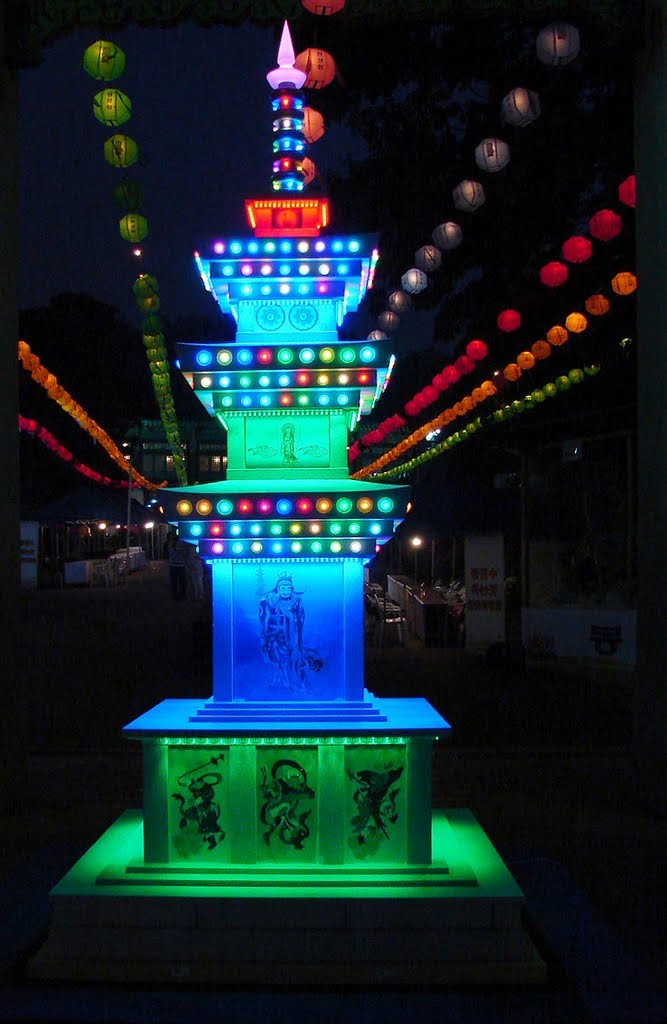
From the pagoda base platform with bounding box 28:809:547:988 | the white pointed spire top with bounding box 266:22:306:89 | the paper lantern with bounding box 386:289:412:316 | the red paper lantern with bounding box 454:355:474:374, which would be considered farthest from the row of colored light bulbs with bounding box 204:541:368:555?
the red paper lantern with bounding box 454:355:474:374

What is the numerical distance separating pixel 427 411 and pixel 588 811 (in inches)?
1143

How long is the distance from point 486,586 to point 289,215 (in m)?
10.9

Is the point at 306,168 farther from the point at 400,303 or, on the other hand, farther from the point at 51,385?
the point at 51,385

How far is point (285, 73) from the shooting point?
635 cm

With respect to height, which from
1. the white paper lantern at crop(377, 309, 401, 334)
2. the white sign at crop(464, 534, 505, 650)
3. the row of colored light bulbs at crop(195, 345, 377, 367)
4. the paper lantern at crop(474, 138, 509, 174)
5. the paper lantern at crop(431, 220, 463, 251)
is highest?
the paper lantern at crop(474, 138, 509, 174)

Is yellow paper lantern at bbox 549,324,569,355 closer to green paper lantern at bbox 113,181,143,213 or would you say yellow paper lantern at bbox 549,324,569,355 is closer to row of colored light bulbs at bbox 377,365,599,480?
row of colored light bulbs at bbox 377,365,599,480

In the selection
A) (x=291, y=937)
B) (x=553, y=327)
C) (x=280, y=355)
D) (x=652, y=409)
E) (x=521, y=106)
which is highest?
(x=521, y=106)

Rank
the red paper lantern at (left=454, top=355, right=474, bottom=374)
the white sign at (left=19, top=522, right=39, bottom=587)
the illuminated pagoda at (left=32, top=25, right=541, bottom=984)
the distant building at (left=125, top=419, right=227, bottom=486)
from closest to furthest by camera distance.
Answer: the illuminated pagoda at (left=32, top=25, right=541, bottom=984)
the red paper lantern at (left=454, top=355, right=474, bottom=374)
the white sign at (left=19, top=522, right=39, bottom=587)
the distant building at (left=125, top=419, right=227, bottom=486)

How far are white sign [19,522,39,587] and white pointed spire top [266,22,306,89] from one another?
3048cm

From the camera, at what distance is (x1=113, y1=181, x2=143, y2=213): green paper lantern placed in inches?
331

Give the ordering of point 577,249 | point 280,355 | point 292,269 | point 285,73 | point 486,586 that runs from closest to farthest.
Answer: point 280,355, point 292,269, point 285,73, point 577,249, point 486,586

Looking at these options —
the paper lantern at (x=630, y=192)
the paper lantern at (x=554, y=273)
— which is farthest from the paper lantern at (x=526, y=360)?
the paper lantern at (x=630, y=192)

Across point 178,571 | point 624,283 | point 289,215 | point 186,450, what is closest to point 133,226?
point 289,215

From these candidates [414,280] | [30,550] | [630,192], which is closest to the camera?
[630,192]
